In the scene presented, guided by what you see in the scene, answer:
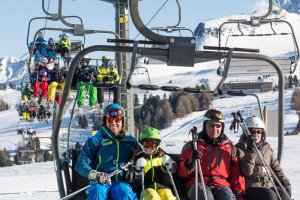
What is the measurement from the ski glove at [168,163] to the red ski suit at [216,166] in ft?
0.27

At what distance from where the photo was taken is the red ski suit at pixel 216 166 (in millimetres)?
5816

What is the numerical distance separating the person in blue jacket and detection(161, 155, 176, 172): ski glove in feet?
1.14

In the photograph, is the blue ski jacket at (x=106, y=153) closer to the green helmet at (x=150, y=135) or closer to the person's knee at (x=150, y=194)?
the green helmet at (x=150, y=135)

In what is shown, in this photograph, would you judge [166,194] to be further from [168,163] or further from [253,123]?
[253,123]

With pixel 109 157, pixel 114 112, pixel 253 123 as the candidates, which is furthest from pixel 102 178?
pixel 253 123

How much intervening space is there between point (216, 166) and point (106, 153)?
1.04 metres

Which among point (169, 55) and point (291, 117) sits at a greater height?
point (169, 55)

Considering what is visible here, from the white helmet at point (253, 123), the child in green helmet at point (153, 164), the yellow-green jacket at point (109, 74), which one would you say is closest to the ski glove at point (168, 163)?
the child in green helmet at point (153, 164)

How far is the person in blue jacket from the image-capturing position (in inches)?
219

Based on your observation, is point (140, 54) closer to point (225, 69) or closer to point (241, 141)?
point (225, 69)

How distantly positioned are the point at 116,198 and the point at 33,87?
36.1ft

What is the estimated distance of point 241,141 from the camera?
20.7 feet

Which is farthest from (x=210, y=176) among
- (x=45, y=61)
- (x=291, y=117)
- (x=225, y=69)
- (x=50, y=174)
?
(x=291, y=117)

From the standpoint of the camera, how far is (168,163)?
19.2 ft
